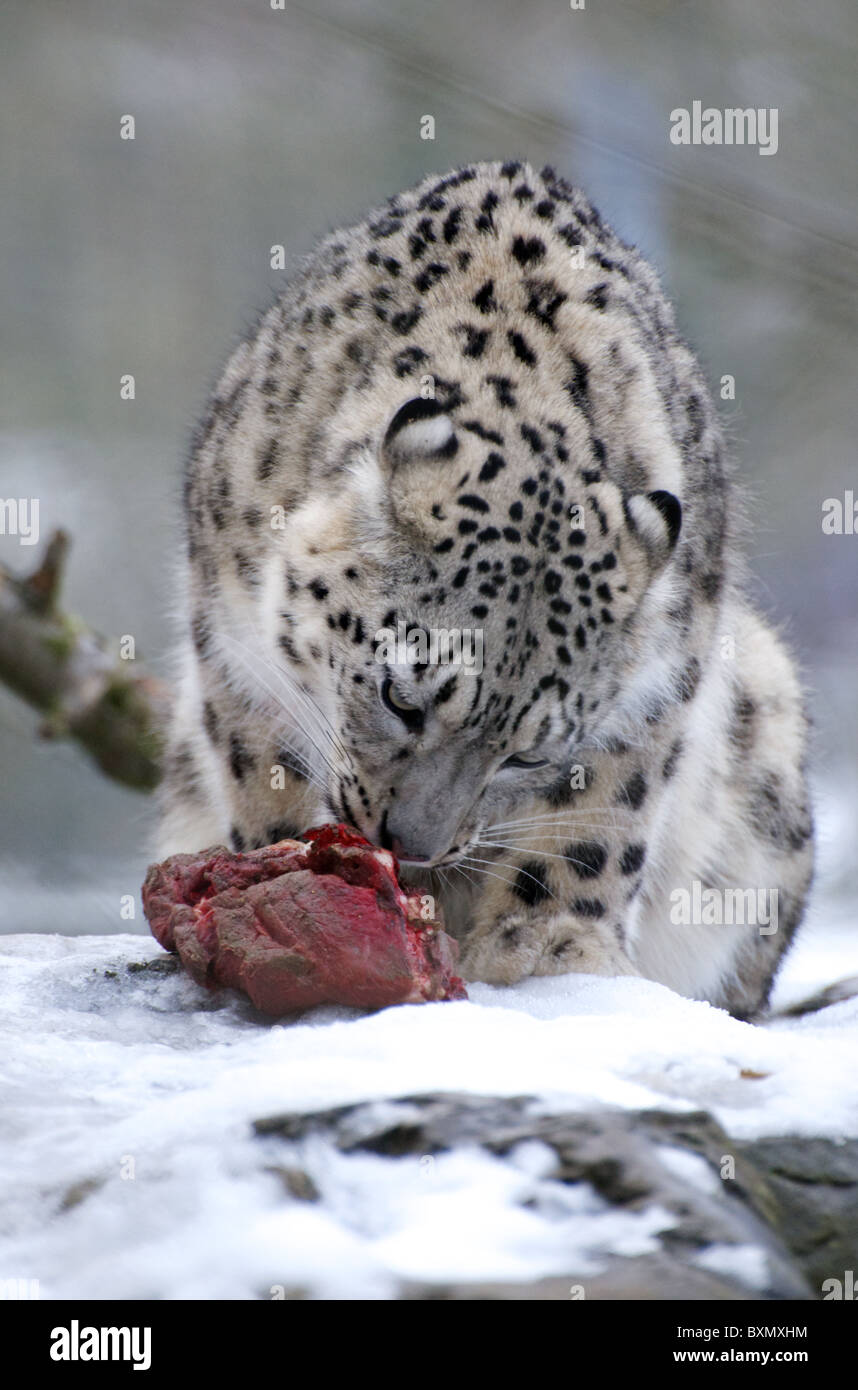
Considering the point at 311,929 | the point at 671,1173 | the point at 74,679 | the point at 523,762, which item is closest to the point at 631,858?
the point at 523,762

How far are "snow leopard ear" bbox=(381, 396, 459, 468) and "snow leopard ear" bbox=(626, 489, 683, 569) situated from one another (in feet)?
1.50

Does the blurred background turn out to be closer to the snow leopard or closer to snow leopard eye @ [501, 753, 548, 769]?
the snow leopard

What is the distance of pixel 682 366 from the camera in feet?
13.5

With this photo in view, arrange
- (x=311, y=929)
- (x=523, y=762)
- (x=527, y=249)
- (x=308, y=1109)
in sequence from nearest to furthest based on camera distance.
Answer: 1. (x=308, y=1109)
2. (x=311, y=929)
3. (x=523, y=762)
4. (x=527, y=249)

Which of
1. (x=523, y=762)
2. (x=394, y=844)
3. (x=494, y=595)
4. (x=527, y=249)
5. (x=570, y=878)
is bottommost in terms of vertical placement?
(x=570, y=878)

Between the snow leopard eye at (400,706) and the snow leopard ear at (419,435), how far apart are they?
53 centimetres

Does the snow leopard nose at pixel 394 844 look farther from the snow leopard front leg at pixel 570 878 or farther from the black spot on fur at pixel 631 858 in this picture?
the black spot on fur at pixel 631 858

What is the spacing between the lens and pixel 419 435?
3.31 m

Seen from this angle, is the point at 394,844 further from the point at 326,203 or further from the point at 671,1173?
the point at 326,203

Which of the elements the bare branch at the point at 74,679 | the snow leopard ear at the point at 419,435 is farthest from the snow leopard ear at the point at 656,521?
the bare branch at the point at 74,679

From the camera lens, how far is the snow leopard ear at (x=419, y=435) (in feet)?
10.8

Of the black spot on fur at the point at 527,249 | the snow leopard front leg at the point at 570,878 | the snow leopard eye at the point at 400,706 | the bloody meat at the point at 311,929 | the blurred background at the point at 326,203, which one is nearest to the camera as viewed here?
the bloody meat at the point at 311,929

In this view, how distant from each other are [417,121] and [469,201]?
15.3 feet

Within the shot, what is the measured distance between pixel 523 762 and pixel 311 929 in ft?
2.43
